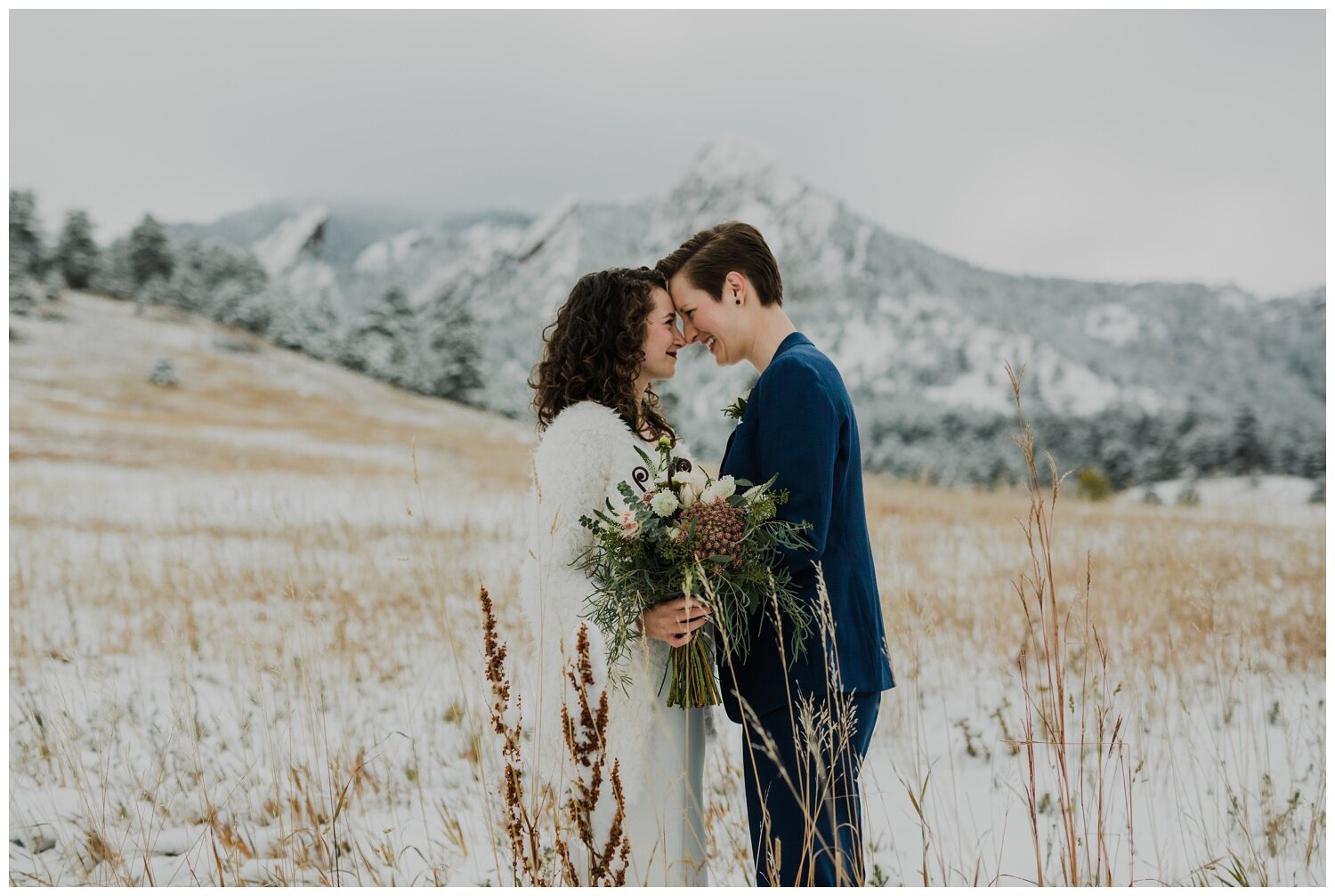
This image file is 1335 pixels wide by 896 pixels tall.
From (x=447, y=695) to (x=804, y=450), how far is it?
3793 millimetres

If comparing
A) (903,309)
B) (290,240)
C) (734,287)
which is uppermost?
(290,240)

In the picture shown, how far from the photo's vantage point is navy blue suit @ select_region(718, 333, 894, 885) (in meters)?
2.16

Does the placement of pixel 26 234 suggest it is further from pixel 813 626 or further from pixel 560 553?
pixel 813 626

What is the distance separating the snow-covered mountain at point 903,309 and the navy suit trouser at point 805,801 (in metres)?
44.0

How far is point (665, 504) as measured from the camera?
203 cm

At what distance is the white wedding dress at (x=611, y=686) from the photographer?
7.82 ft

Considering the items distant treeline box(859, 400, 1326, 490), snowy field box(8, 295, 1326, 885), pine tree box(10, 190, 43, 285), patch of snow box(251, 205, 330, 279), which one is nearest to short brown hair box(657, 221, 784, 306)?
snowy field box(8, 295, 1326, 885)

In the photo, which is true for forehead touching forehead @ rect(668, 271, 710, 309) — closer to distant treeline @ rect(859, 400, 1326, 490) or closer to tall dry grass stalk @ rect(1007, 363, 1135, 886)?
tall dry grass stalk @ rect(1007, 363, 1135, 886)

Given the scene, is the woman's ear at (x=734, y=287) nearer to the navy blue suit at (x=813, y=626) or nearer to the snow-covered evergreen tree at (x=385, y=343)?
the navy blue suit at (x=813, y=626)

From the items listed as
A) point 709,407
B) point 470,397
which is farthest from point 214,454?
point 709,407

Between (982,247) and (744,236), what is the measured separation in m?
89.2

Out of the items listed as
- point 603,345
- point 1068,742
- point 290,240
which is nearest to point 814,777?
point 1068,742

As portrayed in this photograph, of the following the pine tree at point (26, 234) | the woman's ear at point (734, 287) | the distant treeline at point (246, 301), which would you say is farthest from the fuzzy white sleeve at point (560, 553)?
the pine tree at point (26, 234)

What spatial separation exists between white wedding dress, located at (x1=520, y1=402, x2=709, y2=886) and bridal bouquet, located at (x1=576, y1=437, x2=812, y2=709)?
0.16m
